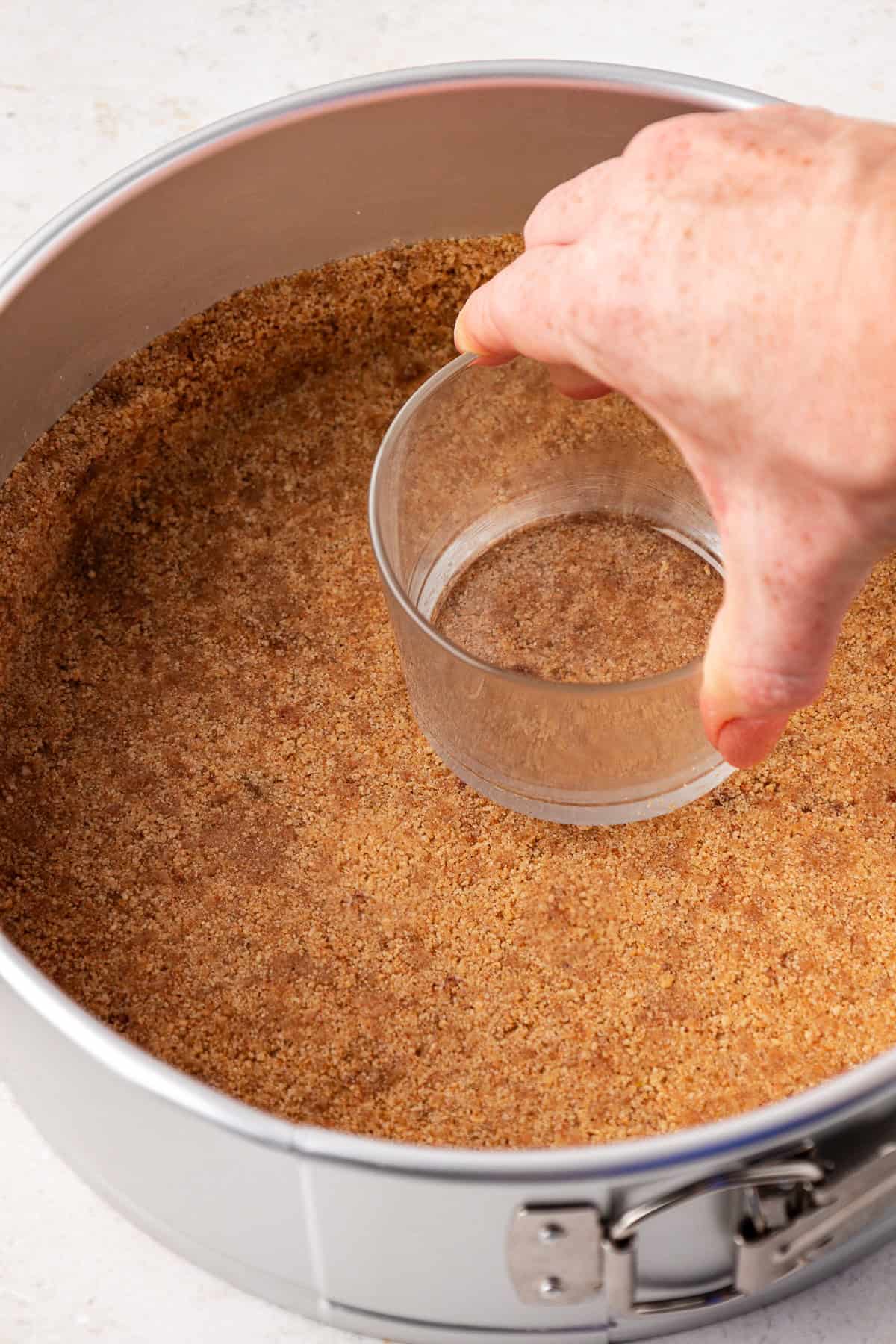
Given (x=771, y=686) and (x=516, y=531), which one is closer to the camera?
(x=771, y=686)

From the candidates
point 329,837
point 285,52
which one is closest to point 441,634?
point 329,837

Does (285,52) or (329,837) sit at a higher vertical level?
(285,52)

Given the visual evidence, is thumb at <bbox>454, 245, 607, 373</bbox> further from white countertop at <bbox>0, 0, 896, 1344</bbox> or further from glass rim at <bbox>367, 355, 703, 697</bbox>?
white countertop at <bbox>0, 0, 896, 1344</bbox>

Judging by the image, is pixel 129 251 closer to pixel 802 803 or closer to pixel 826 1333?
pixel 802 803

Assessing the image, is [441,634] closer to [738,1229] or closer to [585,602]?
[585,602]

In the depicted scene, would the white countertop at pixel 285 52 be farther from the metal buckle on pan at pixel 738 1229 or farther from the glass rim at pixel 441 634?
the metal buckle on pan at pixel 738 1229

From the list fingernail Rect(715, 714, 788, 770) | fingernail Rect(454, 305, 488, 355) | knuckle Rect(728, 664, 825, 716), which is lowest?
fingernail Rect(715, 714, 788, 770)

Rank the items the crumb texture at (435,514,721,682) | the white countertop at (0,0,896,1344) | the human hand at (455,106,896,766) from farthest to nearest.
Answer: the white countertop at (0,0,896,1344)
the crumb texture at (435,514,721,682)
the human hand at (455,106,896,766)

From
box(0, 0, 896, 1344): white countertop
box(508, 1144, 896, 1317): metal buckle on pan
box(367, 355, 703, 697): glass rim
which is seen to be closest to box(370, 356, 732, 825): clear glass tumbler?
box(367, 355, 703, 697): glass rim
